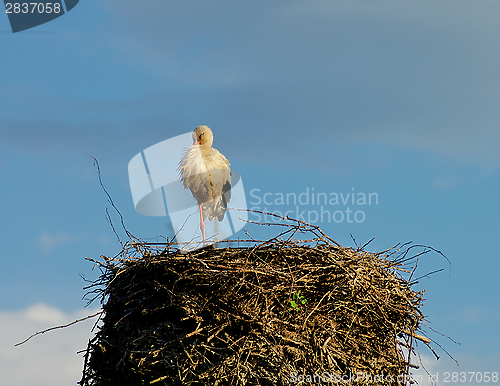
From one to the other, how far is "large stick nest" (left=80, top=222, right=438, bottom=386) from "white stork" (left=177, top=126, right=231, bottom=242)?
3153mm

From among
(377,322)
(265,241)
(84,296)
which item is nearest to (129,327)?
(84,296)

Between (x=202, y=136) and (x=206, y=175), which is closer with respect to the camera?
(x=206, y=175)

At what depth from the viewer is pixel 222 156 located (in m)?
8.72

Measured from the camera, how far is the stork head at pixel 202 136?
8.66 m

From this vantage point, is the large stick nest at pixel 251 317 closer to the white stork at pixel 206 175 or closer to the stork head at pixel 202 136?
the white stork at pixel 206 175

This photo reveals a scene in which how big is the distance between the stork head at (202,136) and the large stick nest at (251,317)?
3724 mm

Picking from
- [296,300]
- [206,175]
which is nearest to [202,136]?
[206,175]

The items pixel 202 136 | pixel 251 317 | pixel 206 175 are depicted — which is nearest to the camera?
pixel 251 317

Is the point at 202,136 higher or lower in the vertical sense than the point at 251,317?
Answer: higher

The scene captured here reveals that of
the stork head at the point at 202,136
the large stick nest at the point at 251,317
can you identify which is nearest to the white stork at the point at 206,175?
the stork head at the point at 202,136

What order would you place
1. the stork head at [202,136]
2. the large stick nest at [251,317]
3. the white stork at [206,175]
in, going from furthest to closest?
the stork head at [202,136]
the white stork at [206,175]
the large stick nest at [251,317]

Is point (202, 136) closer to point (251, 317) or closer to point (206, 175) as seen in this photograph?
point (206, 175)

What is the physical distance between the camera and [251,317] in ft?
14.7

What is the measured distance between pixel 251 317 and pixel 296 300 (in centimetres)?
55
